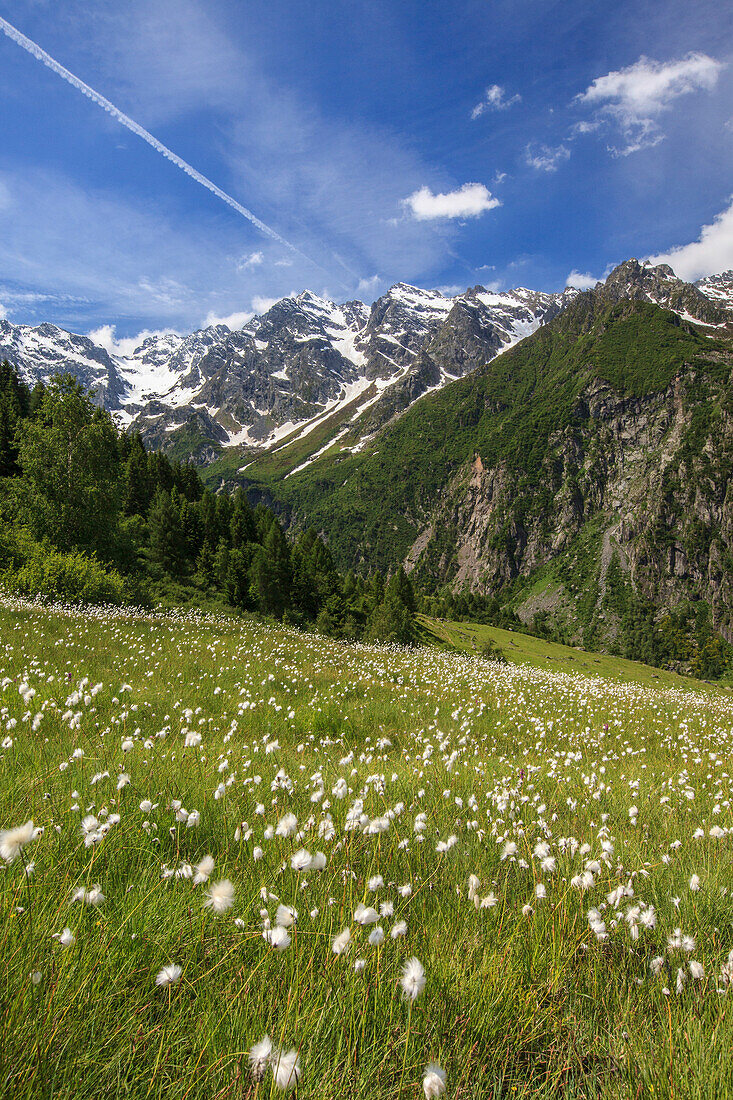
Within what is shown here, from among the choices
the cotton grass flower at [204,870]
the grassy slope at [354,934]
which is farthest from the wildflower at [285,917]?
the cotton grass flower at [204,870]

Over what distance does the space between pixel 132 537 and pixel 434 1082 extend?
1838 inches

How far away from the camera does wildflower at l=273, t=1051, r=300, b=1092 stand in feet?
4.76

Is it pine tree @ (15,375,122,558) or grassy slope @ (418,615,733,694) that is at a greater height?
pine tree @ (15,375,122,558)

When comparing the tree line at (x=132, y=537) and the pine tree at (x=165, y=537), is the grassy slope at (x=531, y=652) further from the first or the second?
the pine tree at (x=165, y=537)

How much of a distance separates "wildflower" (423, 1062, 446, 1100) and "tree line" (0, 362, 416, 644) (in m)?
22.3

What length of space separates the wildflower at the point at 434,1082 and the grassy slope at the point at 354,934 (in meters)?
0.13

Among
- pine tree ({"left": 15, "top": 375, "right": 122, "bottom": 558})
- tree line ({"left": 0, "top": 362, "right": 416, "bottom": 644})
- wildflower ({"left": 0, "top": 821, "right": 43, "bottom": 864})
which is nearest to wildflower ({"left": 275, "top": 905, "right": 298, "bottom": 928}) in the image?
wildflower ({"left": 0, "top": 821, "right": 43, "bottom": 864})

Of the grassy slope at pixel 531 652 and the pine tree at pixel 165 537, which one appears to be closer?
the pine tree at pixel 165 537

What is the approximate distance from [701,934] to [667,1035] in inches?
49.7

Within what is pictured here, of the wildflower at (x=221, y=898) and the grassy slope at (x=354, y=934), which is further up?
the wildflower at (x=221, y=898)

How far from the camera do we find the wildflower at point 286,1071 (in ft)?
4.76

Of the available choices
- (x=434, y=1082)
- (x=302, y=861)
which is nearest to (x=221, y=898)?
(x=302, y=861)

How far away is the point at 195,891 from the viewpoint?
2.72 meters

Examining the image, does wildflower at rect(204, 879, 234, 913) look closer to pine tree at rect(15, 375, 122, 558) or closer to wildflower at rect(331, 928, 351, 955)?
wildflower at rect(331, 928, 351, 955)
